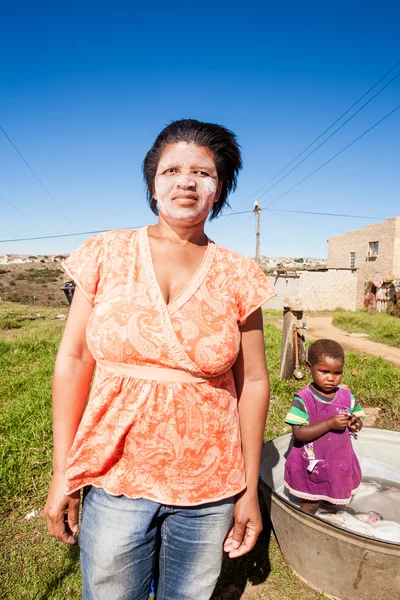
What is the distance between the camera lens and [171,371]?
1.10 meters

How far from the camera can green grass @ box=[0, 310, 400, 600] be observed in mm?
2160

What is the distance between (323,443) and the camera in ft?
7.63

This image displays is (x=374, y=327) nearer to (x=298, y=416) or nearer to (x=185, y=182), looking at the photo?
(x=298, y=416)

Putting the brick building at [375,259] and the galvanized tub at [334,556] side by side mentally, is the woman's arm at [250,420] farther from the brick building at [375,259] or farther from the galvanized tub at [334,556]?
the brick building at [375,259]

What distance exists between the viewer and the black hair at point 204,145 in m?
1.34

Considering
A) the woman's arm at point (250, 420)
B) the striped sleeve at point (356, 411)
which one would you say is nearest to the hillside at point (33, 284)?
Answer: the striped sleeve at point (356, 411)

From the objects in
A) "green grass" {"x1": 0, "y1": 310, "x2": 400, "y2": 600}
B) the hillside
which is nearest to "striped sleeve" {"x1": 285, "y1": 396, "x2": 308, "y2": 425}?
"green grass" {"x1": 0, "y1": 310, "x2": 400, "y2": 600}

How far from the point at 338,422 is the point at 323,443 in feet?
0.72

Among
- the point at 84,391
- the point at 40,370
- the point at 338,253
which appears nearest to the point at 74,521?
the point at 84,391

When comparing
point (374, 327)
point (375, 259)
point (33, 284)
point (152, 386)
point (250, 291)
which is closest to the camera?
point (152, 386)

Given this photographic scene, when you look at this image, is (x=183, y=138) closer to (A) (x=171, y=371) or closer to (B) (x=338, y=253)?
(A) (x=171, y=371)

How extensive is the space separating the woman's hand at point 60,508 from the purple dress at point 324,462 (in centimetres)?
→ 156

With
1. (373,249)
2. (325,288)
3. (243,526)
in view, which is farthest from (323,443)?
(373,249)

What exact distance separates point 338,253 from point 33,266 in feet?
119
